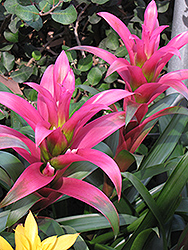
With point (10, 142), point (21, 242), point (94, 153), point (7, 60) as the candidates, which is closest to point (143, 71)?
point (94, 153)

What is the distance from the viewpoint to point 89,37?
1253 millimetres

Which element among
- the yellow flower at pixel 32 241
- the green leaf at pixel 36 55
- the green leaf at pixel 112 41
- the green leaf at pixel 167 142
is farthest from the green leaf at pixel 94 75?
the yellow flower at pixel 32 241

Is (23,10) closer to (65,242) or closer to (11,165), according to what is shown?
(11,165)

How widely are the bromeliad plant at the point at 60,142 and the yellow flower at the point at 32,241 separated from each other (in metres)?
0.07

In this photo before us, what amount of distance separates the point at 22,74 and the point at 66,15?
305 mm

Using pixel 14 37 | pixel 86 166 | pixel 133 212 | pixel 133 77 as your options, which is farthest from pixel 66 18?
pixel 133 212

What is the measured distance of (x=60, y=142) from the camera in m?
0.51

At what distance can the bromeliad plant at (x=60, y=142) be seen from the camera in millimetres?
476

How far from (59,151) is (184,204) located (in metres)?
0.39

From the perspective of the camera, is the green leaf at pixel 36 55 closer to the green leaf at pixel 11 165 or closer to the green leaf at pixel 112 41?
the green leaf at pixel 112 41

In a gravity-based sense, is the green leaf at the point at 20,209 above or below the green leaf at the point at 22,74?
below

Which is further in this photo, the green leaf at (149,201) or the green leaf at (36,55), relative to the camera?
the green leaf at (36,55)

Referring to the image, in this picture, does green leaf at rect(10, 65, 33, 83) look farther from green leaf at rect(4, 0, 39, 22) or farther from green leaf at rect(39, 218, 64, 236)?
green leaf at rect(39, 218, 64, 236)

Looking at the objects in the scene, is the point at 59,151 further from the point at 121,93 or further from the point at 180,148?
the point at 180,148
